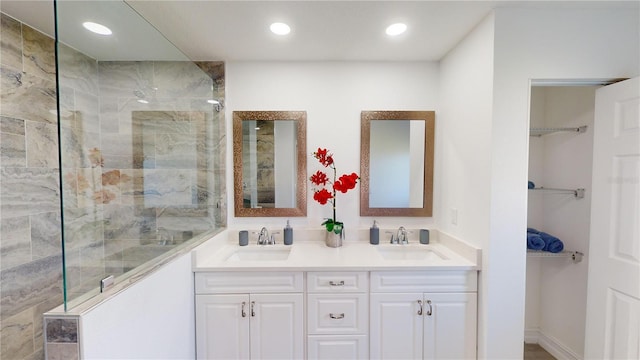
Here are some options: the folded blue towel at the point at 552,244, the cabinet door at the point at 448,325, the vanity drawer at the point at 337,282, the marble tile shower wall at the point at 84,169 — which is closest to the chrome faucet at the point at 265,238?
the marble tile shower wall at the point at 84,169

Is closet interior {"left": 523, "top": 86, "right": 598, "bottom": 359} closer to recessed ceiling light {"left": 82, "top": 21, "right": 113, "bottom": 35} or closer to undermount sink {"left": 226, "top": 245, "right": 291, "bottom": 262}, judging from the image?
undermount sink {"left": 226, "top": 245, "right": 291, "bottom": 262}

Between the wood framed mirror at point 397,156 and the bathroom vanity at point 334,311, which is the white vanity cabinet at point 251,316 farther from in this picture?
the wood framed mirror at point 397,156

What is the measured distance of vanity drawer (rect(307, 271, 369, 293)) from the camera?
1.58m

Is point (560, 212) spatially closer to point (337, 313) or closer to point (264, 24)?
point (337, 313)

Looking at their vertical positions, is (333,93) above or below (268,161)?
above

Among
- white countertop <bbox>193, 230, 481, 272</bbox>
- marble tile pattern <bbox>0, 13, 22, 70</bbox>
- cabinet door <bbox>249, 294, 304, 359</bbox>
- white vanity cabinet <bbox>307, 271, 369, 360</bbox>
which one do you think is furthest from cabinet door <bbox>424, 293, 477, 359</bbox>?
marble tile pattern <bbox>0, 13, 22, 70</bbox>

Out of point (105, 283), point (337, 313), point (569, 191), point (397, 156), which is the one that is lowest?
point (337, 313)

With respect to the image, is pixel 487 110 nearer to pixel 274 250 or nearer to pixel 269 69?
pixel 269 69

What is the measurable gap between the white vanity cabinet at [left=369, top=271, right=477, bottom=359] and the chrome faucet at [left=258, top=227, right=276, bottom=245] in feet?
2.89

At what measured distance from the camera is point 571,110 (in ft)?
6.23

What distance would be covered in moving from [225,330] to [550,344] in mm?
2600

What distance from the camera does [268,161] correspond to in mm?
2062

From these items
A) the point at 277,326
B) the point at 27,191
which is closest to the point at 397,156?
the point at 277,326

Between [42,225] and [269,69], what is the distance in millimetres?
1823
